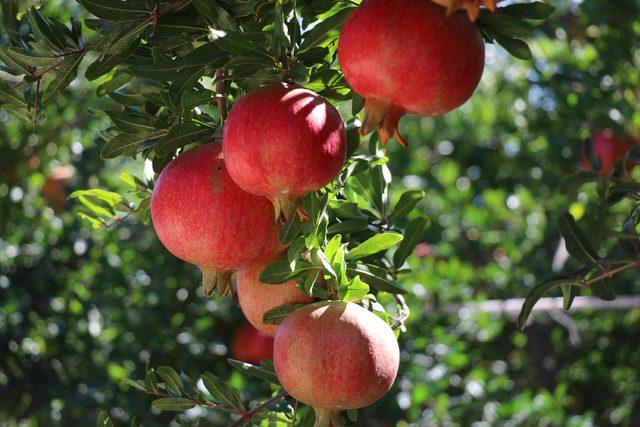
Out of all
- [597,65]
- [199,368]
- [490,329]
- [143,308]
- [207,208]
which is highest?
[207,208]

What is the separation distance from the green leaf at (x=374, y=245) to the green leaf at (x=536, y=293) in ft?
0.73

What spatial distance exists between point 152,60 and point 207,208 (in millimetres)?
247

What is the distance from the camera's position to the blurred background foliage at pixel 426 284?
2.68 meters

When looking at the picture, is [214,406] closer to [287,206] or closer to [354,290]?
[354,290]

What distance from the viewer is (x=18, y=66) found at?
1.11 metres

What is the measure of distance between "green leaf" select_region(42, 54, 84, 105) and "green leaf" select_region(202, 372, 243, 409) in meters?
0.46

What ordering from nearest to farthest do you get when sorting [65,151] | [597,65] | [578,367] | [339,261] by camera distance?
[339,261], [597,65], [65,151], [578,367]

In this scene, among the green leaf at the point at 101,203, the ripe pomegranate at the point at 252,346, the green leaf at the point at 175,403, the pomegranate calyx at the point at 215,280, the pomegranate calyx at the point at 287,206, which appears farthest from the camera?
the ripe pomegranate at the point at 252,346

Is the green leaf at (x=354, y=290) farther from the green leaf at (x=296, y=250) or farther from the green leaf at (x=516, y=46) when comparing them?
the green leaf at (x=516, y=46)

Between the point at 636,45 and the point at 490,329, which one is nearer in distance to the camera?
the point at 636,45

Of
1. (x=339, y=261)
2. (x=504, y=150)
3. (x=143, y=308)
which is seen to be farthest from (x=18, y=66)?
(x=504, y=150)

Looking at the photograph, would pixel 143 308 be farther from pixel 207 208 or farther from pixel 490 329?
pixel 207 208

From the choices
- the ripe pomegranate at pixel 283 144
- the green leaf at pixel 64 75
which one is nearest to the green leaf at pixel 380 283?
the ripe pomegranate at pixel 283 144

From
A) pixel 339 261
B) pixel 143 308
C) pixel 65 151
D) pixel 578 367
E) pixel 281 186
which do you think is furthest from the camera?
pixel 578 367
